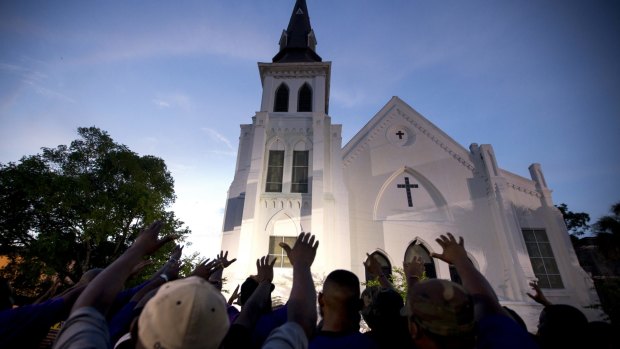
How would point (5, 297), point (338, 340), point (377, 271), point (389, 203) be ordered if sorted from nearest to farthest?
point (338, 340) → point (5, 297) → point (377, 271) → point (389, 203)

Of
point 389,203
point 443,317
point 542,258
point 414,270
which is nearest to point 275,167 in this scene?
point 389,203

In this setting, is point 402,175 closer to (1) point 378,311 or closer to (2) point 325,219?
(2) point 325,219

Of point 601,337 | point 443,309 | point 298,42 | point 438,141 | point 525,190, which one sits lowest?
point 601,337

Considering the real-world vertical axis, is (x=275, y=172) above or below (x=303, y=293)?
above

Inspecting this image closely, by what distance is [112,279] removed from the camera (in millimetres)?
1420

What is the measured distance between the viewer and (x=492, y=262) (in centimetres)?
1158

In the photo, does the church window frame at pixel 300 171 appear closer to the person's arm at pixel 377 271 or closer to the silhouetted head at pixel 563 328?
the person's arm at pixel 377 271

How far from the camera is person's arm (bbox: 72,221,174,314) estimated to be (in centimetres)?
126

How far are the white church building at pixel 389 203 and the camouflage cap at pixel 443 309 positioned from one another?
357 inches

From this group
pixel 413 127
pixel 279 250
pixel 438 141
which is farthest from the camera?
pixel 413 127

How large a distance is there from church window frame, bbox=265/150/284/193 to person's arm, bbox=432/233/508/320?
1085cm

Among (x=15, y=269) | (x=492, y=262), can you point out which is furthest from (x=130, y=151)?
(x=492, y=262)

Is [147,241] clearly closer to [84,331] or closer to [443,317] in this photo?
[84,331]

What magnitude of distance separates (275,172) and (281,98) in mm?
5323
